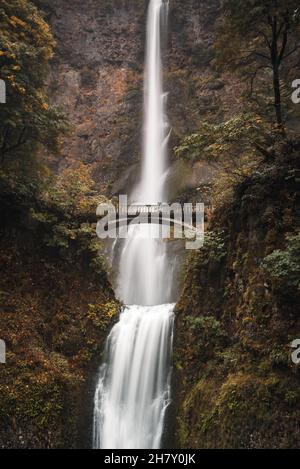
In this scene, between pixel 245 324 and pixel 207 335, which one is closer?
pixel 245 324

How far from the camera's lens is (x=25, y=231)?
451 inches

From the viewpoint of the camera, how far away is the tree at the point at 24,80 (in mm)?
10039

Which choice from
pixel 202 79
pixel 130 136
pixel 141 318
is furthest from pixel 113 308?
pixel 202 79

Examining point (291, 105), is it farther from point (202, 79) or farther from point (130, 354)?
point (202, 79)

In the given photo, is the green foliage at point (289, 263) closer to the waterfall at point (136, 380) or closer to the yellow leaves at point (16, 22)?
the waterfall at point (136, 380)

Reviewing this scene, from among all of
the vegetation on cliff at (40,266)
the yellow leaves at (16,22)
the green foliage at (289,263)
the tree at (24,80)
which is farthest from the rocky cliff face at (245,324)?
the yellow leaves at (16,22)

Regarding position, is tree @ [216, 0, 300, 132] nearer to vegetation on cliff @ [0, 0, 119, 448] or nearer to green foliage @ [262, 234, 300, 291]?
green foliage @ [262, 234, 300, 291]

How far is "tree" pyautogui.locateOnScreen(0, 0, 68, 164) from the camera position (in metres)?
10.0

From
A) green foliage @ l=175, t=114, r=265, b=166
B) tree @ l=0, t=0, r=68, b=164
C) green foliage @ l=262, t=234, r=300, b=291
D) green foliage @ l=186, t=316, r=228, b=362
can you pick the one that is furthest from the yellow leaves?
green foliage @ l=262, t=234, r=300, b=291

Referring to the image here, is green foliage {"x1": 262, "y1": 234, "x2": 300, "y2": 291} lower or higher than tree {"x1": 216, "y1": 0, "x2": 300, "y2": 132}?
lower

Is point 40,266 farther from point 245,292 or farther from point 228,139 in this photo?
point 228,139

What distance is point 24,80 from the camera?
408 inches

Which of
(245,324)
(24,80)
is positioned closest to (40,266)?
(24,80)

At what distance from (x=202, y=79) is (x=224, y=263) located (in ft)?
54.5
